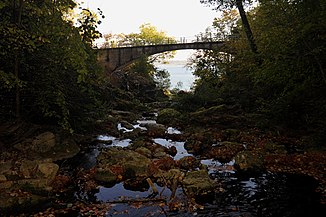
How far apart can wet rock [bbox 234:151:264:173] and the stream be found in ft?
1.16

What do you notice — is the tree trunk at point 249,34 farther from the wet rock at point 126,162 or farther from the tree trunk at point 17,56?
the tree trunk at point 17,56

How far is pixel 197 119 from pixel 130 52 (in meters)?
25.2

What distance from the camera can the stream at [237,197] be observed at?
7.65 metres

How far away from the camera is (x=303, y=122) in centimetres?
1529

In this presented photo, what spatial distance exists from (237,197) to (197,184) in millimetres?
A: 1336

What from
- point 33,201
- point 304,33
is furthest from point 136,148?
point 304,33

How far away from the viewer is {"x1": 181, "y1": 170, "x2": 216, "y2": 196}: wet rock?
887 cm

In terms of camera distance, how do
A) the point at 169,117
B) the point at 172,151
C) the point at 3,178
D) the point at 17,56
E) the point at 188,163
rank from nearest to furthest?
the point at 3,178
the point at 17,56
the point at 188,163
the point at 172,151
the point at 169,117

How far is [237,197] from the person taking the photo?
862cm

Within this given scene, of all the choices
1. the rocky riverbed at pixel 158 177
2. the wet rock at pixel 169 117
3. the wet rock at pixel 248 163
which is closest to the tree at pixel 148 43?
the wet rock at pixel 169 117

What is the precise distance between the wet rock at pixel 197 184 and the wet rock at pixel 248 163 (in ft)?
6.57

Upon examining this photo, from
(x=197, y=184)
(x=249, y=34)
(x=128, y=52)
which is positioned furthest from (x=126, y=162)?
(x=128, y=52)

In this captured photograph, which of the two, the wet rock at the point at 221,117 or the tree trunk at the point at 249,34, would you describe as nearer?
the tree trunk at the point at 249,34

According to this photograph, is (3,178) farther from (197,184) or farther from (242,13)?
(242,13)
